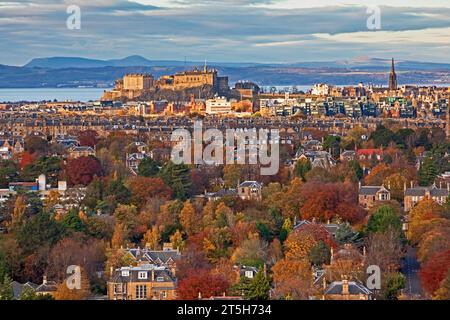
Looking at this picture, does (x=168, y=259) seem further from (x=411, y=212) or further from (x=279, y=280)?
(x=411, y=212)

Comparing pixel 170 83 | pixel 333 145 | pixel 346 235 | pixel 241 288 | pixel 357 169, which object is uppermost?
pixel 241 288

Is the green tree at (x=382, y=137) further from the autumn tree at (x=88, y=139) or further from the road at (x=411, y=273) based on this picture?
the road at (x=411, y=273)

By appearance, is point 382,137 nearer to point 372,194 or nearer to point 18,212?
point 372,194

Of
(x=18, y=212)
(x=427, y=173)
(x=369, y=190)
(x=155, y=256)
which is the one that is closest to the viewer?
(x=155, y=256)

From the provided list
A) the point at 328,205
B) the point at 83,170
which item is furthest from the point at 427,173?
the point at 328,205

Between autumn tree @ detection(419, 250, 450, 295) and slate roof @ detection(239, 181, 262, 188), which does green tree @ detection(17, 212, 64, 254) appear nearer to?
autumn tree @ detection(419, 250, 450, 295)

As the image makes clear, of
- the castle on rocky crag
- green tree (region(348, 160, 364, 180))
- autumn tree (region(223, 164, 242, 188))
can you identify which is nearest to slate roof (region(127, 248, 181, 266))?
autumn tree (region(223, 164, 242, 188))

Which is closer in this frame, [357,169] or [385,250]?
[385,250]
